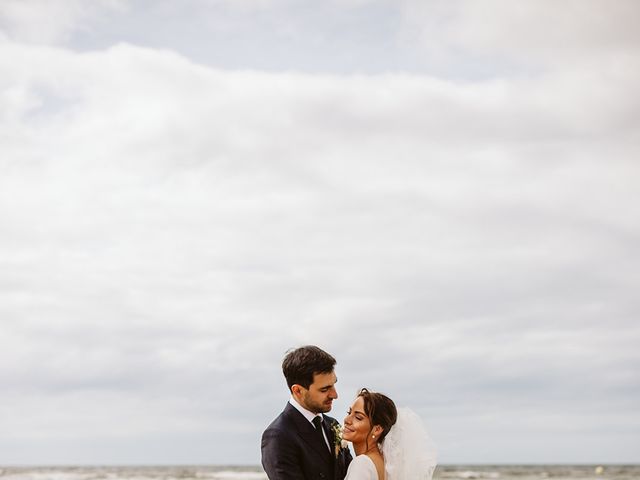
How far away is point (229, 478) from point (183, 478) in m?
4.22

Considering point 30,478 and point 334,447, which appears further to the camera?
point 30,478

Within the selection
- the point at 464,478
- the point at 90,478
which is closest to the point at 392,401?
the point at 464,478

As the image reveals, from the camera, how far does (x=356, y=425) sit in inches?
260

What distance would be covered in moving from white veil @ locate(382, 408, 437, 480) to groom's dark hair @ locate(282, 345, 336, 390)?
33.3 inches

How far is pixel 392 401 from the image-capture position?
679 cm

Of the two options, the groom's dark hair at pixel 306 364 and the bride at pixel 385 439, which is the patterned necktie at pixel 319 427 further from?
the groom's dark hair at pixel 306 364

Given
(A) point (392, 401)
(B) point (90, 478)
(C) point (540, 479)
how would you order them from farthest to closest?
(B) point (90, 478)
(C) point (540, 479)
(A) point (392, 401)

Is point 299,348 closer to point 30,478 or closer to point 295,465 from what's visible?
point 295,465

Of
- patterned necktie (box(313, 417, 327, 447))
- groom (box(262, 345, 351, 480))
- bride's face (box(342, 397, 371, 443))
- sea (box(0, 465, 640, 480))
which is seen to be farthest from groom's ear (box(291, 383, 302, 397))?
sea (box(0, 465, 640, 480))

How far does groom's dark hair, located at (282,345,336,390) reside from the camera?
6301mm

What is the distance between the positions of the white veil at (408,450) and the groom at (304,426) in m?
0.41

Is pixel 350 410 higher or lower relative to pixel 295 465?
higher

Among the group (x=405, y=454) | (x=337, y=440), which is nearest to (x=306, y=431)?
(x=337, y=440)

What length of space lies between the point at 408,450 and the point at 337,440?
55 cm
